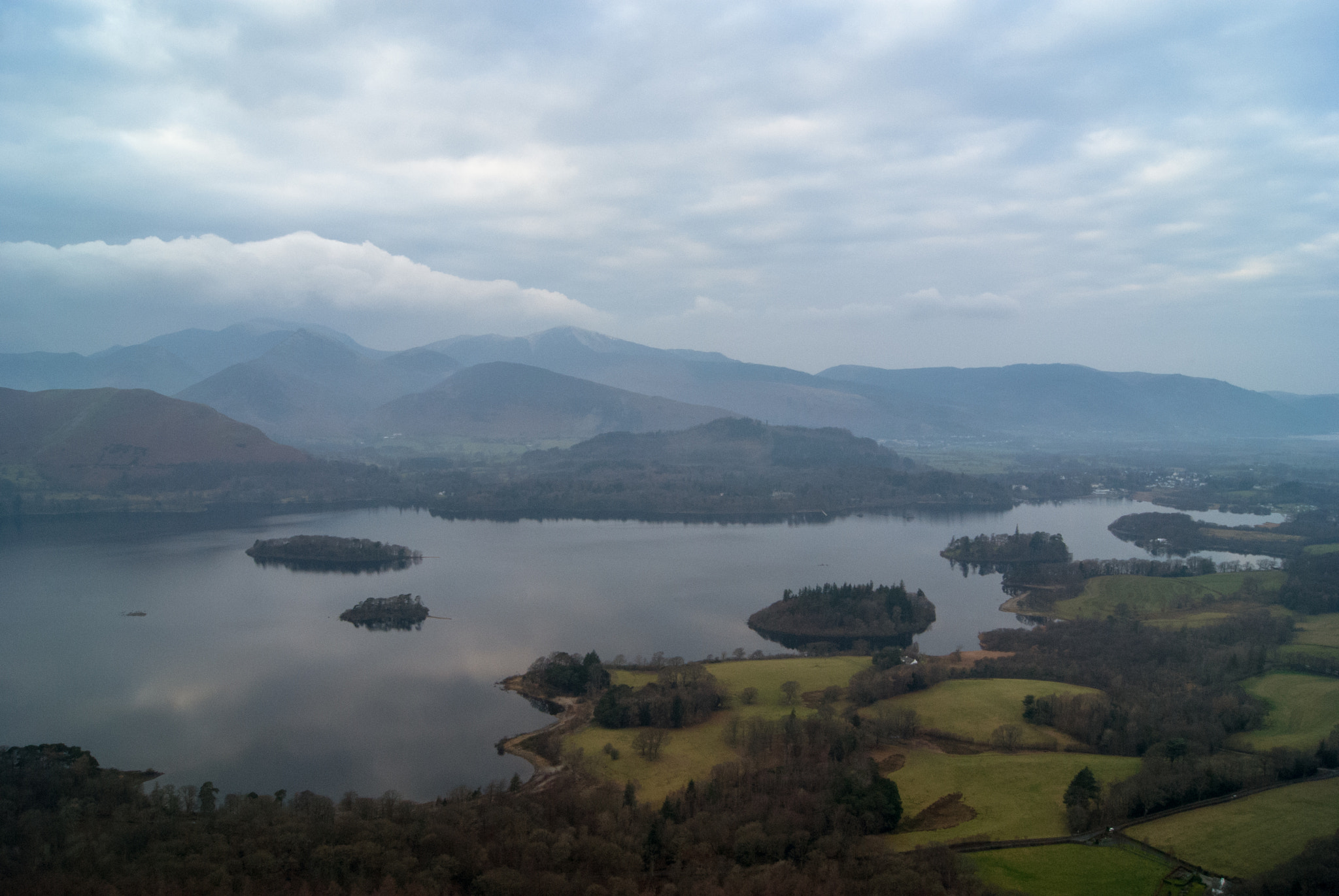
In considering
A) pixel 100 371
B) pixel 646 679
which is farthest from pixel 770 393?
pixel 646 679

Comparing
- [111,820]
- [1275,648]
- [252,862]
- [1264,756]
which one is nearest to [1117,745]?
[1264,756]

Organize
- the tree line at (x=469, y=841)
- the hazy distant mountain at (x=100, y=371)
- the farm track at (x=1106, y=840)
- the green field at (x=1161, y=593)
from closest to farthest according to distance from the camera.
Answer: the tree line at (x=469, y=841) → the farm track at (x=1106, y=840) → the green field at (x=1161, y=593) → the hazy distant mountain at (x=100, y=371)

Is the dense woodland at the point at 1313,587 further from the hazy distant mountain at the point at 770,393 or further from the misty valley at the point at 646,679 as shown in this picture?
the hazy distant mountain at the point at 770,393

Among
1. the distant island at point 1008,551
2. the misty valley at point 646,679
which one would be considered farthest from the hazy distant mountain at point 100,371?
the distant island at point 1008,551

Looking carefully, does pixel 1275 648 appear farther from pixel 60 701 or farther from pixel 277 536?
pixel 277 536

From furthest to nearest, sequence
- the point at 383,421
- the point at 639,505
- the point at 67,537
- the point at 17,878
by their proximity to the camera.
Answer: the point at 383,421
the point at 639,505
the point at 67,537
the point at 17,878

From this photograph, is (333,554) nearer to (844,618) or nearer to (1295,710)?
(844,618)

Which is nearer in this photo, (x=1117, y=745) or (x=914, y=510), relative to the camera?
(x=1117, y=745)
